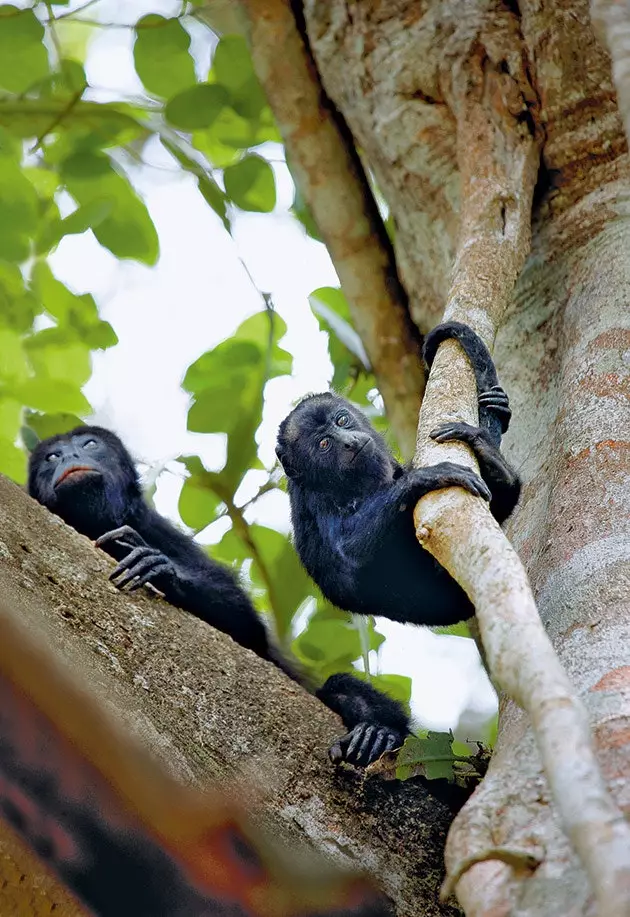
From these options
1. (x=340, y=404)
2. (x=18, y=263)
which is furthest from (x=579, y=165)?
(x=18, y=263)

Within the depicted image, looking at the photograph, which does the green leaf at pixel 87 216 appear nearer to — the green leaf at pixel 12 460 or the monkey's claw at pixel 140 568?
the green leaf at pixel 12 460

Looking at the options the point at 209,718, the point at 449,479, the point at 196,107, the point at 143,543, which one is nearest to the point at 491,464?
the point at 449,479

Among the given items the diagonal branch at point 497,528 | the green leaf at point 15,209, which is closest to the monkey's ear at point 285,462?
the diagonal branch at point 497,528

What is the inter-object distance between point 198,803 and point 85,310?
332cm

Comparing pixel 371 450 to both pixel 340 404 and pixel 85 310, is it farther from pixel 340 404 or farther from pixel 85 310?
pixel 85 310

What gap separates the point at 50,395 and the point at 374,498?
2074 mm

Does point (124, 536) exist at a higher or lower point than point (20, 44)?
lower

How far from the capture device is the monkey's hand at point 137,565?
349cm

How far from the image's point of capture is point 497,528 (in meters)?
2.12

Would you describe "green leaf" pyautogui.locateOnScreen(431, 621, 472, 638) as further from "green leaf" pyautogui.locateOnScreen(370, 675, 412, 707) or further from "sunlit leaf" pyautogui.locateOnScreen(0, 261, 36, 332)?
"sunlit leaf" pyautogui.locateOnScreen(0, 261, 36, 332)

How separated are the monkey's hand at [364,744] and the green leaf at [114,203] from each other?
229cm

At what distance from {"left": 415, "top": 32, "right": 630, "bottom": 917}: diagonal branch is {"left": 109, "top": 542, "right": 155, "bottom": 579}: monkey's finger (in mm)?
1198

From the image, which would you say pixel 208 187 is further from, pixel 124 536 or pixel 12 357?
pixel 124 536

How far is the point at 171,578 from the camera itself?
428cm
